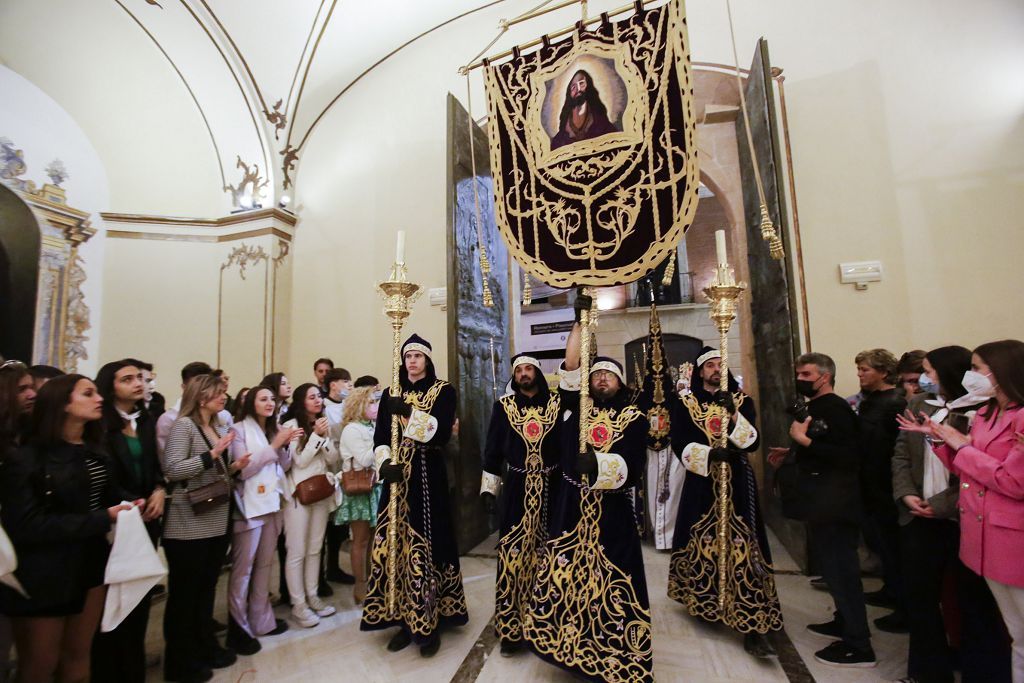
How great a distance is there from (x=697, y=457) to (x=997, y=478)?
4.83ft

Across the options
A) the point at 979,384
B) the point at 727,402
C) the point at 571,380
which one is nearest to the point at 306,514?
the point at 571,380

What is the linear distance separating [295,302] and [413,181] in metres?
2.29

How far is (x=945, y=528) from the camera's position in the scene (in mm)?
2600

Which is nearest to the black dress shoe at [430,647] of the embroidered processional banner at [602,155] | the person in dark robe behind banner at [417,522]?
the person in dark robe behind banner at [417,522]

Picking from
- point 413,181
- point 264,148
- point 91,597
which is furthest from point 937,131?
point 264,148

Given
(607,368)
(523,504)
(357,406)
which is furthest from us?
(357,406)

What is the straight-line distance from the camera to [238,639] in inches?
129

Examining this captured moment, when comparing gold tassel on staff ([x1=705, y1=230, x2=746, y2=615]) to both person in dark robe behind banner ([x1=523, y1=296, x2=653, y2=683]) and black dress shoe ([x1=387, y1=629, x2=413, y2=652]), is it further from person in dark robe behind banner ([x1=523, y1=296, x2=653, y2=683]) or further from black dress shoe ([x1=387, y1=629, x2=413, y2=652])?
black dress shoe ([x1=387, y1=629, x2=413, y2=652])

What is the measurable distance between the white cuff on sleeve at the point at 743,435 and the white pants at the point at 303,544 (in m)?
2.87

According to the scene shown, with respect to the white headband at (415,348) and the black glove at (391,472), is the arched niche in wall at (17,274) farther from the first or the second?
the black glove at (391,472)

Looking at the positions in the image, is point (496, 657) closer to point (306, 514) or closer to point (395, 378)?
point (306, 514)

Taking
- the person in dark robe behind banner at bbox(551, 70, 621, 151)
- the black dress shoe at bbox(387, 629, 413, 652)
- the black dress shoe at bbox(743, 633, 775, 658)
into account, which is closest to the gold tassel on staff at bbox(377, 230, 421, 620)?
the black dress shoe at bbox(387, 629, 413, 652)

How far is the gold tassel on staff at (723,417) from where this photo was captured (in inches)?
122

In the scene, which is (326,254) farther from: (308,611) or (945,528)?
(945,528)
